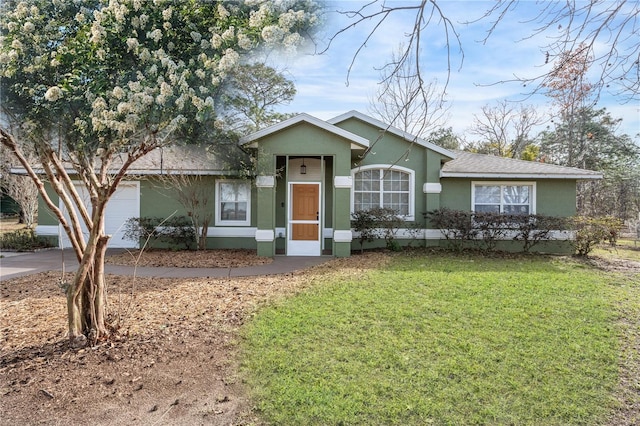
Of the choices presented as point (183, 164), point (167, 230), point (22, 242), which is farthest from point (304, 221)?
point (22, 242)

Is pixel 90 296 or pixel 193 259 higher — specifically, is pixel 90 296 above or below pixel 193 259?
above

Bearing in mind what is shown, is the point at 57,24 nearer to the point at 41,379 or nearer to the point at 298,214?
the point at 41,379

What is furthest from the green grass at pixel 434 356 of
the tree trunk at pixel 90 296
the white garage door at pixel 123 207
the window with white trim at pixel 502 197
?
the white garage door at pixel 123 207

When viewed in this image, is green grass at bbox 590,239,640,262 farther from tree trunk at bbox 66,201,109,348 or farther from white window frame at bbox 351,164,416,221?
tree trunk at bbox 66,201,109,348

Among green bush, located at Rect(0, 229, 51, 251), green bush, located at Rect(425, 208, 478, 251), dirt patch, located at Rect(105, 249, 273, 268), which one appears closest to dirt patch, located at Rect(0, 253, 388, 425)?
dirt patch, located at Rect(105, 249, 273, 268)

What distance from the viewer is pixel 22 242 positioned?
12781 mm

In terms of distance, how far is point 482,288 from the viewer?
277 inches

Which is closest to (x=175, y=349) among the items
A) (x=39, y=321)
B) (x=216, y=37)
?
(x=39, y=321)

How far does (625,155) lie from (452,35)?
1194 inches

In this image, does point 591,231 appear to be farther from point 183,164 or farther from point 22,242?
point 22,242

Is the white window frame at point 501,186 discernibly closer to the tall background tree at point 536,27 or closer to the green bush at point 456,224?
the green bush at point 456,224

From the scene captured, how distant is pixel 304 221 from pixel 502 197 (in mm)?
7393

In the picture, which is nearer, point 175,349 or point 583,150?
point 175,349

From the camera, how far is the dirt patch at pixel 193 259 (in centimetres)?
977
